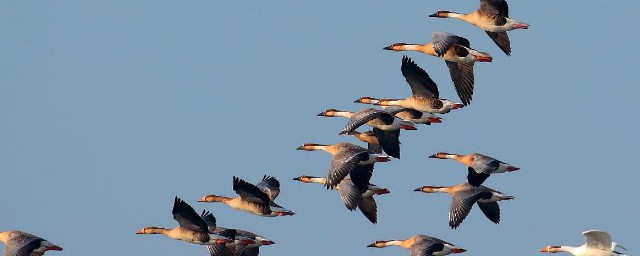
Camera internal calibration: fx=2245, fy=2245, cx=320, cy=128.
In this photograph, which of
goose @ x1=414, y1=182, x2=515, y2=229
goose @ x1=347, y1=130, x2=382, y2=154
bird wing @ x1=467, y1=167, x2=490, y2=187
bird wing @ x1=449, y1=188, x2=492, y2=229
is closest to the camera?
bird wing @ x1=449, y1=188, x2=492, y2=229

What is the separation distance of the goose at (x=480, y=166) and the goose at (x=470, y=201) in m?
0.21

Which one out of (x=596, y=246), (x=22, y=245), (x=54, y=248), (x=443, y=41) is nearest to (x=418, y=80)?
(x=443, y=41)

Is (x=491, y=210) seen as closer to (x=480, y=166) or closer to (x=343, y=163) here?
(x=480, y=166)

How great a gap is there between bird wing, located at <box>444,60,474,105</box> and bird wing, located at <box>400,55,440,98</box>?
0.71m

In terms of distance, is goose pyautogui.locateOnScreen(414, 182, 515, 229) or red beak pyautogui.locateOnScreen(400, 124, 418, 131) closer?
goose pyautogui.locateOnScreen(414, 182, 515, 229)

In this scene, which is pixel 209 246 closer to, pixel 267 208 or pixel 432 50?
pixel 267 208

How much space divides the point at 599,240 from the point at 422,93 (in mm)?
6415

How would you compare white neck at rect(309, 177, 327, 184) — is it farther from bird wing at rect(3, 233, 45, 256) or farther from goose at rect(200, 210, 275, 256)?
bird wing at rect(3, 233, 45, 256)

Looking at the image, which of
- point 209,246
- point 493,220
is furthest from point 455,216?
point 209,246

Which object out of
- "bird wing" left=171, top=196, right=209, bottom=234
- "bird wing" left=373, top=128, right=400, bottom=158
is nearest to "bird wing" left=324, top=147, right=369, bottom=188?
"bird wing" left=373, top=128, right=400, bottom=158

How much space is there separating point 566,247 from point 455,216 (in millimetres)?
2595

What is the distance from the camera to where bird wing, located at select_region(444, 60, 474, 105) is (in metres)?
52.2

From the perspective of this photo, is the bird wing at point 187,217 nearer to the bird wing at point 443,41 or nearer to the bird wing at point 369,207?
the bird wing at point 369,207

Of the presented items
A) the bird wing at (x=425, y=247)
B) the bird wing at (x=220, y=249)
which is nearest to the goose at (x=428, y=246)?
the bird wing at (x=425, y=247)
